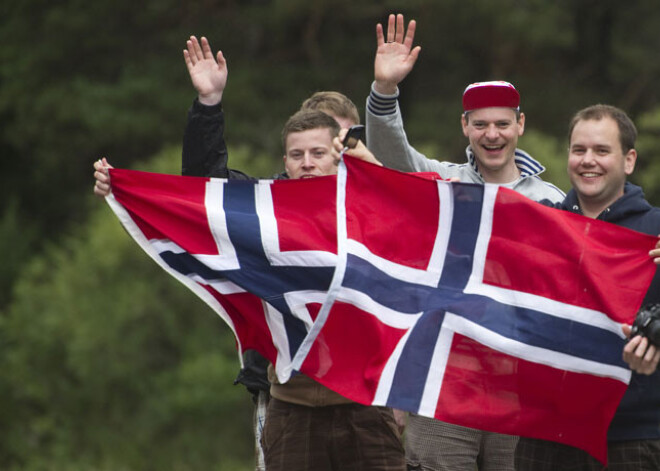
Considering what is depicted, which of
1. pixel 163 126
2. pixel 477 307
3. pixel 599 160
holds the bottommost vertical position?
pixel 477 307

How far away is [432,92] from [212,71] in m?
12.6

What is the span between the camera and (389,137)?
→ 4.96 m

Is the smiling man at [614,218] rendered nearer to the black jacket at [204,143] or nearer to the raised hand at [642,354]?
the raised hand at [642,354]

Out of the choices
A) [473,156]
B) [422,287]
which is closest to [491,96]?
[473,156]

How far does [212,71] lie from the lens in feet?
16.0

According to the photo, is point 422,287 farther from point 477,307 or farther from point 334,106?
point 334,106

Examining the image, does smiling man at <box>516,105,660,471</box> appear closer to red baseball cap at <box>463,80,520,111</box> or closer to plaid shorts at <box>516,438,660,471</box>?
plaid shorts at <box>516,438,660,471</box>

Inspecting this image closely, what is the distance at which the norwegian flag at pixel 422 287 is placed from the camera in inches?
162

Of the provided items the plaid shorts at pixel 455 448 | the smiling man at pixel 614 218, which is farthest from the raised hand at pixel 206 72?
the plaid shorts at pixel 455 448

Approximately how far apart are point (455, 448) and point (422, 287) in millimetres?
783

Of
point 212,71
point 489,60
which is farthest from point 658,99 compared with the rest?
point 212,71

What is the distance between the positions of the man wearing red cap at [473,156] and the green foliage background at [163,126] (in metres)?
7.52

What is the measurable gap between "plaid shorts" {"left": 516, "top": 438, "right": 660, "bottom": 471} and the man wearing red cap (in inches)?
19.5

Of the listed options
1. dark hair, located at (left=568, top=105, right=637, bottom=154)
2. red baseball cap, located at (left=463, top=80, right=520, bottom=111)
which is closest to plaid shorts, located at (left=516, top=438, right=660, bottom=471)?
dark hair, located at (left=568, top=105, right=637, bottom=154)
